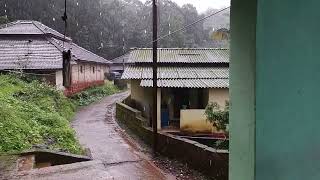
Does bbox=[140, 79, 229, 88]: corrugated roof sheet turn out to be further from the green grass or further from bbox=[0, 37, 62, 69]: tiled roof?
the green grass

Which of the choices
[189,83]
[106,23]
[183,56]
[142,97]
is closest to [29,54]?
[142,97]

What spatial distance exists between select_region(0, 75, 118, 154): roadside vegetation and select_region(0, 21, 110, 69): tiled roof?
1.78 meters

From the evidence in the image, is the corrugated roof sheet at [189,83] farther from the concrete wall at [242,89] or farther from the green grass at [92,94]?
the concrete wall at [242,89]

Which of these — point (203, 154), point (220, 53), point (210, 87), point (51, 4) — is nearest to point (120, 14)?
point (51, 4)

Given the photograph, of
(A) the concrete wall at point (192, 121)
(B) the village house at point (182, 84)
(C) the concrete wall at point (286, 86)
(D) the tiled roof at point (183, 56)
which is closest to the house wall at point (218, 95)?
(B) the village house at point (182, 84)

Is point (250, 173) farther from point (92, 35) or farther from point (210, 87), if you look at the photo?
point (92, 35)

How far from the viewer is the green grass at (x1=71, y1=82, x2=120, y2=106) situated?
2859 centimetres

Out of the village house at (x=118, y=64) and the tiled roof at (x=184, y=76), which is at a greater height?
the village house at (x=118, y=64)

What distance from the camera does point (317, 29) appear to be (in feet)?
4.99

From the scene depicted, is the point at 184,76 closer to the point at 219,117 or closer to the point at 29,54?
the point at 219,117

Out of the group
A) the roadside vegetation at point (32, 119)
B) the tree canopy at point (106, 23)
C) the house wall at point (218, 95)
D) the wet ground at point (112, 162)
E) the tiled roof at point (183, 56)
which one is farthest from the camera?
the tree canopy at point (106, 23)

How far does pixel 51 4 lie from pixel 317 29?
44098mm

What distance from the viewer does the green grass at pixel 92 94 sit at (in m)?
28.6

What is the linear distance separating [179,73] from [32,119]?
10.1 metres
